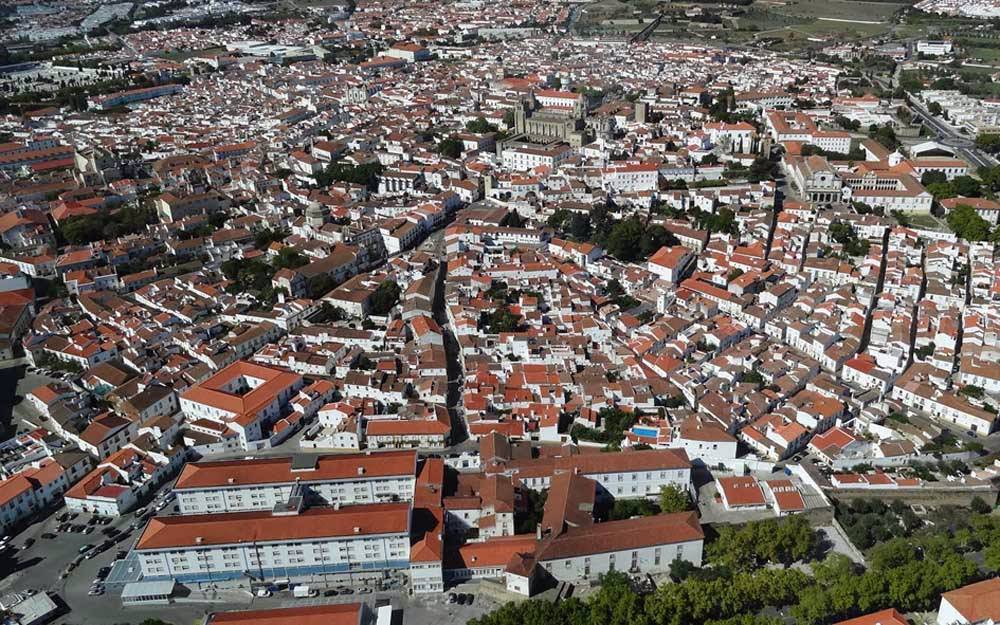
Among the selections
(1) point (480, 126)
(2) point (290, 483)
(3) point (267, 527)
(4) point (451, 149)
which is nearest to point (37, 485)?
(2) point (290, 483)

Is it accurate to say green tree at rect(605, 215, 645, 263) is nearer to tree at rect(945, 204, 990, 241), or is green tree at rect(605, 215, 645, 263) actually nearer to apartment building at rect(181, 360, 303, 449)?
tree at rect(945, 204, 990, 241)

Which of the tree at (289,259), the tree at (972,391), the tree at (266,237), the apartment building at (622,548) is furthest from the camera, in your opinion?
the tree at (266,237)

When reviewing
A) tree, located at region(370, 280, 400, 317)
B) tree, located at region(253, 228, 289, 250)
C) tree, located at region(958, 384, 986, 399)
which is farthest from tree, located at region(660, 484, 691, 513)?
tree, located at region(253, 228, 289, 250)

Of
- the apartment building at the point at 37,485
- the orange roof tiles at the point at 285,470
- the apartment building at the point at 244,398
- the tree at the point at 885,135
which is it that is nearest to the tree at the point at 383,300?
the apartment building at the point at 244,398

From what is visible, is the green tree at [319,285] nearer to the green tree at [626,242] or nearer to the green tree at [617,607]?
the green tree at [626,242]

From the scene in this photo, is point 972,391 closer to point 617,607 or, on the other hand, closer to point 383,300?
point 617,607
